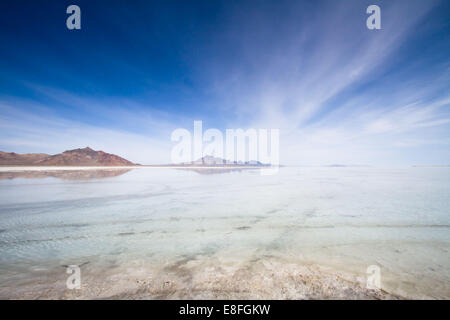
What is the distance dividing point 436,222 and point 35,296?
31.8ft

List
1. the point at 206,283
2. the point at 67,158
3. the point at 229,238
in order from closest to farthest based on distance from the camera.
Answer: the point at 206,283, the point at 229,238, the point at 67,158

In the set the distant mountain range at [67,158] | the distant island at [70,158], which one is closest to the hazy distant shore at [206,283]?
the distant island at [70,158]

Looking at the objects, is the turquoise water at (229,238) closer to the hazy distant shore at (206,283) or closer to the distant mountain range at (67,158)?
the hazy distant shore at (206,283)

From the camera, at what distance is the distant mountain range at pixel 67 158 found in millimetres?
93200

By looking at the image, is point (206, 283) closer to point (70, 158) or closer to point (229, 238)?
point (229, 238)

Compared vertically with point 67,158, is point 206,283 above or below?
below

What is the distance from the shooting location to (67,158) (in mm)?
101000

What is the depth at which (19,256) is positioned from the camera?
361cm

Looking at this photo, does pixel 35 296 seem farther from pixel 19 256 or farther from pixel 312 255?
pixel 312 255

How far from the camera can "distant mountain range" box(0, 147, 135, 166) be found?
9320cm

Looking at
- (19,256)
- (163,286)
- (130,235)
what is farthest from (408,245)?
(19,256)

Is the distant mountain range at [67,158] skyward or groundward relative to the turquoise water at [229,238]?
skyward

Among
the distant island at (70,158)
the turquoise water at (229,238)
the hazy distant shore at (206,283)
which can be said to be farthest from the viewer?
the distant island at (70,158)

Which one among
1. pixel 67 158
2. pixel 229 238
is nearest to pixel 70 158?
pixel 67 158
